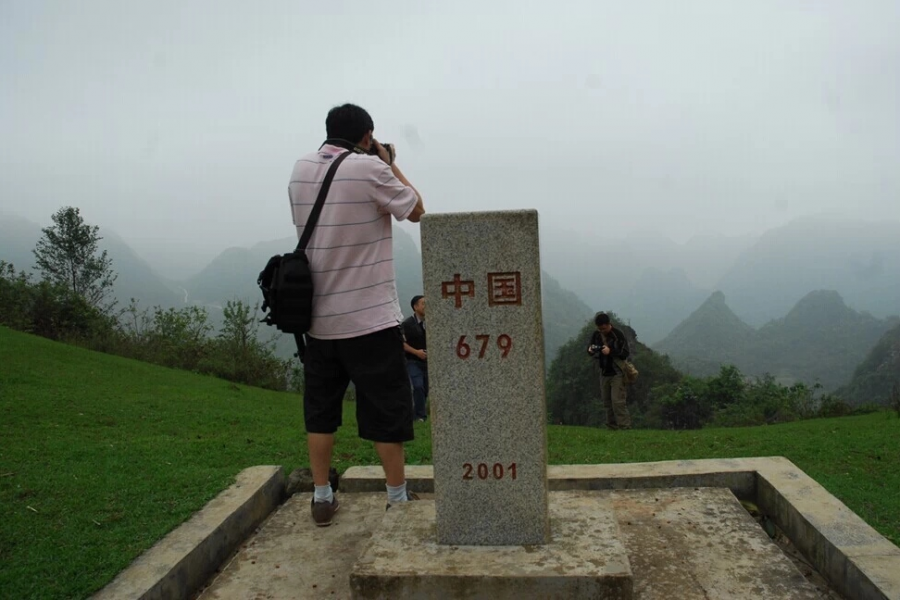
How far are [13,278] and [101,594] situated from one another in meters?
19.4

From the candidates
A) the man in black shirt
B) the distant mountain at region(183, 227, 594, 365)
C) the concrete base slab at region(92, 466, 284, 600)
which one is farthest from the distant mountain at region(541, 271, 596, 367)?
the concrete base slab at region(92, 466, 284, 600)

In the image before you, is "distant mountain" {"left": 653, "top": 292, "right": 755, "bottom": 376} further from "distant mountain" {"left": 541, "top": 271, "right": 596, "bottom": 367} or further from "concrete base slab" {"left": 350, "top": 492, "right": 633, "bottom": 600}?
"concrete base slab" {"left": 350, "top": 492, "right": 633, "bottom": 600}

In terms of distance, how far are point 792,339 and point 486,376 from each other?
6202 cm

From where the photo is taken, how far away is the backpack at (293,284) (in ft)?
11.8

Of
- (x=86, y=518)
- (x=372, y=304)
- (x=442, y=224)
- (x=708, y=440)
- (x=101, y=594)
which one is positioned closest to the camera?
(x=101, y=594)

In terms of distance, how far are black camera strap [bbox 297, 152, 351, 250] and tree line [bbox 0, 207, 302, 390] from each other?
14.0 metres

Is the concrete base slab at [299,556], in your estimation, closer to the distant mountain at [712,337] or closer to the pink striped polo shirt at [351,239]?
the pink striped polo shirt at [351,239]

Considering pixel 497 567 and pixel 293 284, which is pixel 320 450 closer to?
pixel 293 284

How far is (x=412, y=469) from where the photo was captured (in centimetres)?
478

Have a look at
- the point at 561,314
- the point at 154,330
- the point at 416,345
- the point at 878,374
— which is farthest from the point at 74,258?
the point at 561,314

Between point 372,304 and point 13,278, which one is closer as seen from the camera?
point 372,304

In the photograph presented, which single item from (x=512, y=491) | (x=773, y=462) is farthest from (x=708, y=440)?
(x=512, y=491)

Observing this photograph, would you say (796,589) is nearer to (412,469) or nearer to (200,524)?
(412,469)

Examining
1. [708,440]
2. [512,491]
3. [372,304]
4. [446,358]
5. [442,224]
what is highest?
[442,224]
